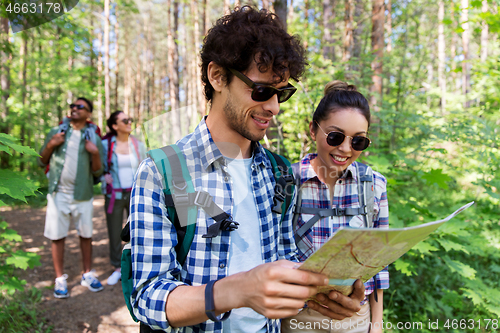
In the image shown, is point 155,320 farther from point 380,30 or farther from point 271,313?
point 380,30

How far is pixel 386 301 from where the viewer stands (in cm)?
384

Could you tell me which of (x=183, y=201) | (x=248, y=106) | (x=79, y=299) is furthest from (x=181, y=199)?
(x=79, y=299)

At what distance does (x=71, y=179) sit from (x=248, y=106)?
3.64 metres

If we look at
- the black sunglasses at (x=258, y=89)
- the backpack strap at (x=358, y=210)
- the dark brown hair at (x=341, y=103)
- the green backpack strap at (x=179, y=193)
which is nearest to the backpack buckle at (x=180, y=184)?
the green backpack strap at (x=179, y=193)

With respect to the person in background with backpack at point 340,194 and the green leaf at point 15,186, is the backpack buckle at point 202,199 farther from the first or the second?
the green leaf at point 15,186

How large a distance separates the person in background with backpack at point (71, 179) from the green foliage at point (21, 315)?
36 centimetres

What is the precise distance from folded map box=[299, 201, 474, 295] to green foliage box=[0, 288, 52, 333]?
3.47 meters

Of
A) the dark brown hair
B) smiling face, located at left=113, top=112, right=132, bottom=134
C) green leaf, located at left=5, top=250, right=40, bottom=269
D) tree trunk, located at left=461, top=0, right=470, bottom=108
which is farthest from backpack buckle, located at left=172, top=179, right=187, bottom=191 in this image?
tree trunk, located at left=461, top=0, right=470, bottom=108

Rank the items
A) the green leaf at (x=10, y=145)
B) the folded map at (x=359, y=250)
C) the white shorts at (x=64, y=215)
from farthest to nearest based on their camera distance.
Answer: the white shorts at (x=64, y=215) < the green leaf at (x=10, y=145) < the folded map at (x=359, y=250)

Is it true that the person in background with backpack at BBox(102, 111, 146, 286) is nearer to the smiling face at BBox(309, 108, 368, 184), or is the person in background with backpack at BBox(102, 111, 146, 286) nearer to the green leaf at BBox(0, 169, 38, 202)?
the green leaf at BBox(0, 169, 38, 202)

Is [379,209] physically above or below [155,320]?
above

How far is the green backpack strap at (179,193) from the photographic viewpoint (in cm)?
115

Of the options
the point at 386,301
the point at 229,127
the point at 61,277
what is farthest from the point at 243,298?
Result: the point at 61,277

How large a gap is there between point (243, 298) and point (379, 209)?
4.86ft
